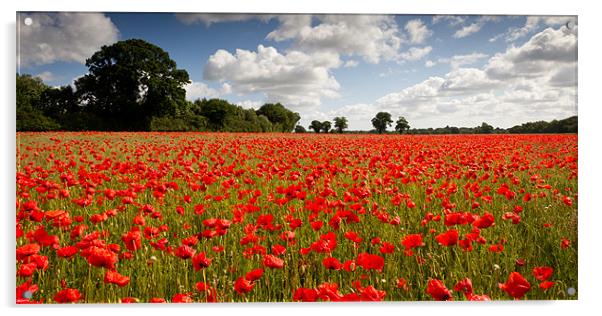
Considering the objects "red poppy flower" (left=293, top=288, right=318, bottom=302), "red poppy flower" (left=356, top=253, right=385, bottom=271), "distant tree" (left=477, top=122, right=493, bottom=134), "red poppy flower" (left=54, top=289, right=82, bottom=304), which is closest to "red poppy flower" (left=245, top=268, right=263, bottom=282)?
"red poppy flower" (left=293, top=288, right=318, bottom=302)

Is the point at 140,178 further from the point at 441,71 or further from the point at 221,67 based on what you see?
the point at 441,71

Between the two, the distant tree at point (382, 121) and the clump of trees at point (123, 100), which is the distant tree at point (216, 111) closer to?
the clump of trees at point (123, 100)

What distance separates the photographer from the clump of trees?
361 cm

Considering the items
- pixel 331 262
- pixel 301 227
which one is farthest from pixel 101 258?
pixel 301 227

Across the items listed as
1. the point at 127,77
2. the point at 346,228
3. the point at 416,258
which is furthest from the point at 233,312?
the point at 127,77

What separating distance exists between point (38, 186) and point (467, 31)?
376cm

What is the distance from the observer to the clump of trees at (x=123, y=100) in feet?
11.8

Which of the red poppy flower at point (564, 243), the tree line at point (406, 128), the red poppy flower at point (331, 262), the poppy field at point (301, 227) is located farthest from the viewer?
the tree line at point (406, 128)

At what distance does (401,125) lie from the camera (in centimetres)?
394

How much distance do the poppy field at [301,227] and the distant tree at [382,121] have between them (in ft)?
1.00

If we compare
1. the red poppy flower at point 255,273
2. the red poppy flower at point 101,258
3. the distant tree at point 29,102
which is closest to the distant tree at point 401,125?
the red poppy flower at point 255,273

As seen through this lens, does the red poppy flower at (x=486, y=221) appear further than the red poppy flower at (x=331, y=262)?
Yes

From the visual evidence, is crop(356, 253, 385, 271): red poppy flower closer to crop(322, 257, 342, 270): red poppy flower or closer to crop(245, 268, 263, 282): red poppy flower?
crop(322, 257, 342, 270): red poppy flower

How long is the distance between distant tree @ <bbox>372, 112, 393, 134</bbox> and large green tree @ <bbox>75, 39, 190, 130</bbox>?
1.68m
